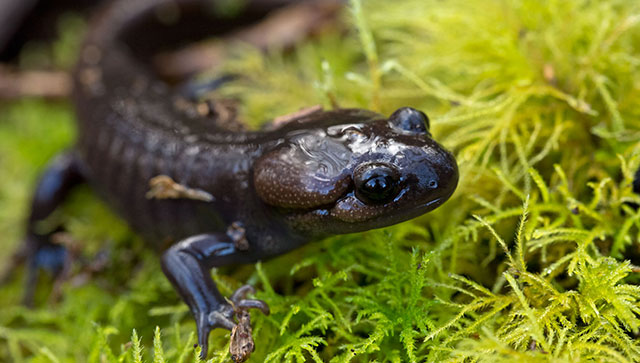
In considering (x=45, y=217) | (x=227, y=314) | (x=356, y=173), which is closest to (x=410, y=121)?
(x=356, y=173)

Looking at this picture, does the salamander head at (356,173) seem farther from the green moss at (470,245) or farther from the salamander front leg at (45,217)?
the salamander front leg at (45,217)

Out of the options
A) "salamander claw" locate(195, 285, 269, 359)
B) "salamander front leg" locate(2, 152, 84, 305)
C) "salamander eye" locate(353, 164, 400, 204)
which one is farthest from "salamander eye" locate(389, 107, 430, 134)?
"salamander front leg" locate(2, 152, 84, 305)

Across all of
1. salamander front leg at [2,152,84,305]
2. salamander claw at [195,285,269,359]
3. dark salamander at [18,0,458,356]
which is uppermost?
dark salamander at [18,0,458,356]

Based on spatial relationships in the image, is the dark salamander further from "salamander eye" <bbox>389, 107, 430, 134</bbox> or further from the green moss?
the green moss

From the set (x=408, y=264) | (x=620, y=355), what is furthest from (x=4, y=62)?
(x=620, y=355)

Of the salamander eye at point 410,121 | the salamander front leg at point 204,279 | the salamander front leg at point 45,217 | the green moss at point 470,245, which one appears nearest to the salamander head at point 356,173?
the salamander eye at point 410,121

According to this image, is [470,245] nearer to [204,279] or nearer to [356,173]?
[356,173]

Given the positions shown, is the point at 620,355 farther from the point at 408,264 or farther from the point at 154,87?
the point at 154,87
